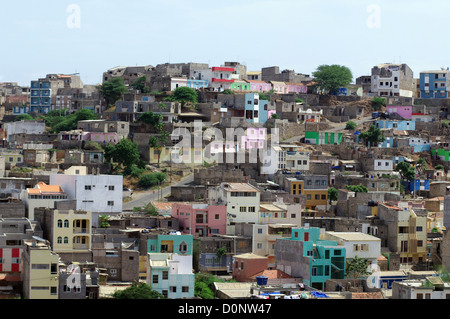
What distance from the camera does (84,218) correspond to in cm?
3738

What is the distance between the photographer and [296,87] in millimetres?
70812

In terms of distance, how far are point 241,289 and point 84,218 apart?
6.49 meters

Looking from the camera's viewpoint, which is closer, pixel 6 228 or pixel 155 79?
pixel 6 228

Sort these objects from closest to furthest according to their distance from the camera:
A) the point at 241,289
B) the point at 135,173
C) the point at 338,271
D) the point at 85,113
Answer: the point at 241,289, the point at 338,271, the point at 135,173, the point at 85,113

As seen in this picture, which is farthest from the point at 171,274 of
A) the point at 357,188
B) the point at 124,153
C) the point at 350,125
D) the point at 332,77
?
the point at 332,77

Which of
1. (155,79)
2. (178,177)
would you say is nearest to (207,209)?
(178,177)

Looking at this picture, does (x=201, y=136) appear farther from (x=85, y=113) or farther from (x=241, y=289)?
(x=241, y=289)

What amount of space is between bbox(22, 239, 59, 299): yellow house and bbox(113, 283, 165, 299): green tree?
177 centimetres

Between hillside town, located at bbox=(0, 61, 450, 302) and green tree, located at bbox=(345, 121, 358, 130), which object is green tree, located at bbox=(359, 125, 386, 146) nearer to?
hillside town, located at bbox=(0, 61, 450, 302)

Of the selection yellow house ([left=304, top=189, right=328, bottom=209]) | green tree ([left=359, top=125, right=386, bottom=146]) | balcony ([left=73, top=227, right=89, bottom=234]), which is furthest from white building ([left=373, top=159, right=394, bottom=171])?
balcony ([left=73, top=227, right=89, bottom=234])

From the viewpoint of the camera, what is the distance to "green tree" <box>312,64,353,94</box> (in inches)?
2751

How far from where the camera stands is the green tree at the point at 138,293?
31000 mm

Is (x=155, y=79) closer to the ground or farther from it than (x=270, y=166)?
farther from it

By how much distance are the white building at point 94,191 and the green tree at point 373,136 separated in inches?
701
